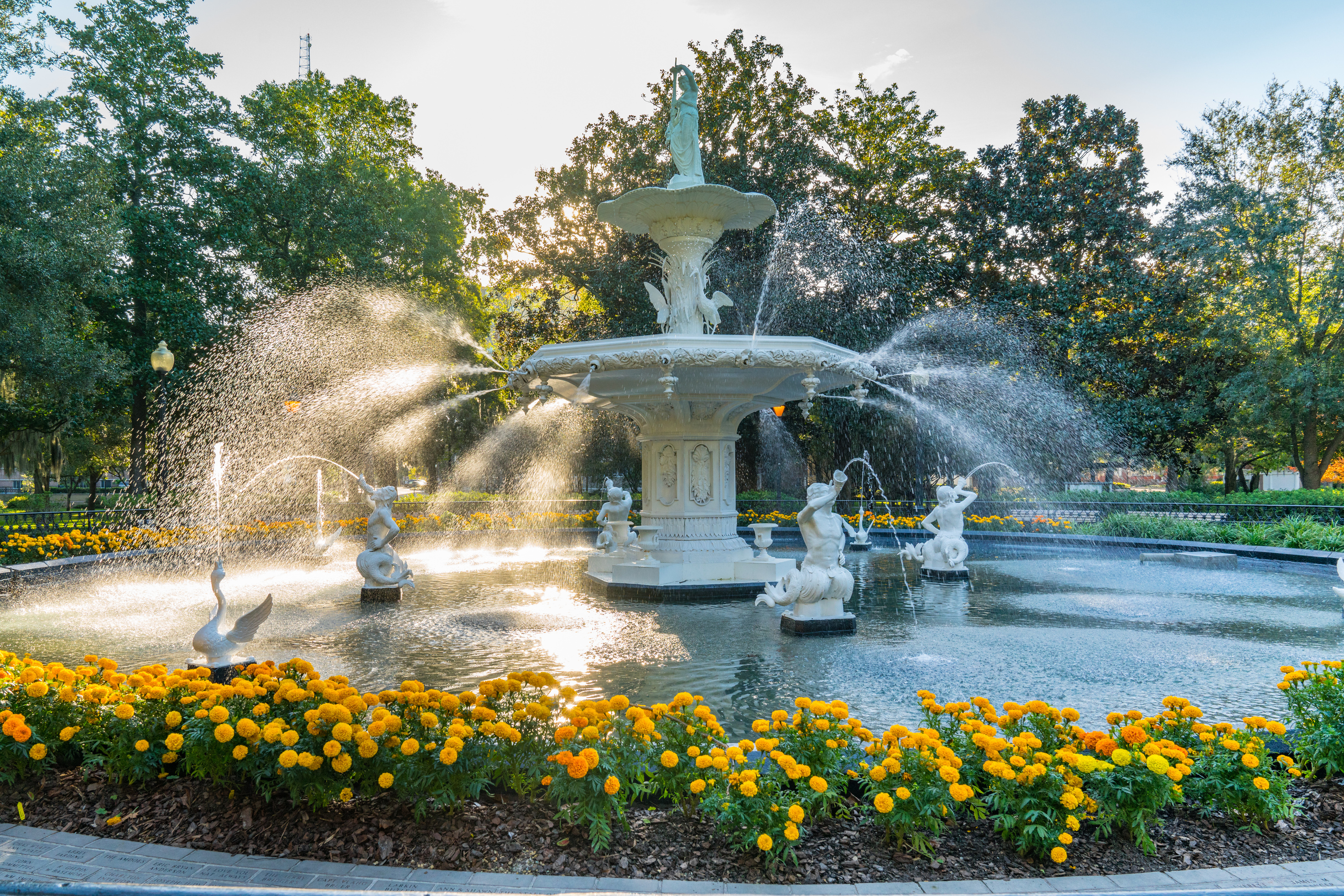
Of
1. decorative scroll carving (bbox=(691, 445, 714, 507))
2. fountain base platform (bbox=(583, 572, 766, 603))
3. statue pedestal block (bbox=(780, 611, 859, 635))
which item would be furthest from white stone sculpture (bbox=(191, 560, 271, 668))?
decorative scroll carving (bbox=(691, 445, 714, 507))

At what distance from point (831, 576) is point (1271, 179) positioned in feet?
97.9

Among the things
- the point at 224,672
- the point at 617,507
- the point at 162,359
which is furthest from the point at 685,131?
the point at 162,359

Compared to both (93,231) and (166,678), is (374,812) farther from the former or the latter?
(93,231)

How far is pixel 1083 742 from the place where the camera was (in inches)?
137

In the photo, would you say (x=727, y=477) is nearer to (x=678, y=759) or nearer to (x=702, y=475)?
(x=702, y=475)

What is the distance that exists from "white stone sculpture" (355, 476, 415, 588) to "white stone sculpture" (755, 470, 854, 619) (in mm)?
5036

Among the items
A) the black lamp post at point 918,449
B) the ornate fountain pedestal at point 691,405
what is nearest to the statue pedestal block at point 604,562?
the ornate fountain pedestal at point 691,405

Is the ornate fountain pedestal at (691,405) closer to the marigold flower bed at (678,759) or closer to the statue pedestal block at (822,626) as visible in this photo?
the statue pedestal block at (822,626)

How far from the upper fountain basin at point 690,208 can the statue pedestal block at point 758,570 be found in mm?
5045

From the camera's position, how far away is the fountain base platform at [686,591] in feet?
33.0

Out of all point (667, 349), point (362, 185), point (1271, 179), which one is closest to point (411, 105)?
point (362, 185)

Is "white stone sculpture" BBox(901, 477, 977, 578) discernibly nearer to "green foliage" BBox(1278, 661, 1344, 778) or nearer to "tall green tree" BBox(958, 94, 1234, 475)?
Result: "green foliage" BBox(1278, 661, 1344, 778)

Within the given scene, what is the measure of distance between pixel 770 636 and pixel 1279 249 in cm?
2889

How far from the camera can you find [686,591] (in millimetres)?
10094
